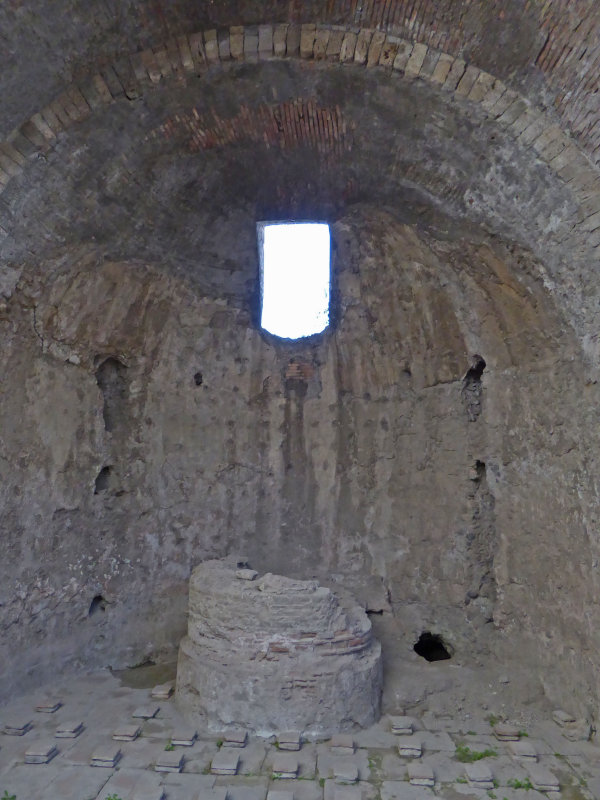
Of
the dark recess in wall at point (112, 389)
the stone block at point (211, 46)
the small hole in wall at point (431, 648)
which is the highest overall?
the stone block at point (211, 46)

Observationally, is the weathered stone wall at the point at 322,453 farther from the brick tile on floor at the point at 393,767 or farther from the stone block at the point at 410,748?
the brick tile on floor at the point at 393,767

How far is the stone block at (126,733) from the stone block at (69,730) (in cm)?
31

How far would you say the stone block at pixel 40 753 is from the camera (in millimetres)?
4457

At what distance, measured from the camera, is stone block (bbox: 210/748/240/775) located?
4352mm

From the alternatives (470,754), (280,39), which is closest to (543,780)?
(470,754)

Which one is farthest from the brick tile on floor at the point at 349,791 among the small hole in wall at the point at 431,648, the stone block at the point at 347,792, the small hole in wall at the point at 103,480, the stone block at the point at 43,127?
the stone block at the point at 43,127

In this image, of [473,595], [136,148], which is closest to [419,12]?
[136,148]

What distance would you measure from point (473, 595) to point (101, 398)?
441cm

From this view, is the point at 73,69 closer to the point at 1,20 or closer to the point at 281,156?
the point at 1,20

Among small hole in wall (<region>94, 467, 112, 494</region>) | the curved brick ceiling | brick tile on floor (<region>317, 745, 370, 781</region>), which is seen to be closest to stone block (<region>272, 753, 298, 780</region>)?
brick tile on floor (<region>317, 745, 370, 781</region>)

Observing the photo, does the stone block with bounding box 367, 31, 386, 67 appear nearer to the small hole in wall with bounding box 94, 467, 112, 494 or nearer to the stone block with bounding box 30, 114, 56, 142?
the stone block with bounding box 30, 114, 56, 142

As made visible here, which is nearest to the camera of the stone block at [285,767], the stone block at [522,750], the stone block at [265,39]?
the stone block at [285,767]

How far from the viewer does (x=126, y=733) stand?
191 inches

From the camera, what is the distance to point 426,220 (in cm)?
566
